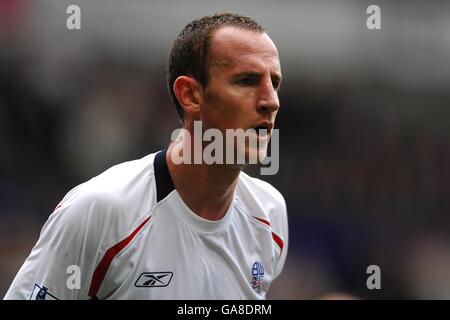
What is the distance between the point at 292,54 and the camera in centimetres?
759

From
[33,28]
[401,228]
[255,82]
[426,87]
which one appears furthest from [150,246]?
[426,87]

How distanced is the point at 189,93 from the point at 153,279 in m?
0.93

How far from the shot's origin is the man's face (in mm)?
3016

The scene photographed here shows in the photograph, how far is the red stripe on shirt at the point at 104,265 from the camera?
115 inches

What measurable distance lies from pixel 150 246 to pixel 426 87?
5982 mm

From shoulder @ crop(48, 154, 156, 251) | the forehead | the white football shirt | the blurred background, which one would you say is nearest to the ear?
the forehead

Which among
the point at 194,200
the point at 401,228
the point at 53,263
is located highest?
the point at 194,200

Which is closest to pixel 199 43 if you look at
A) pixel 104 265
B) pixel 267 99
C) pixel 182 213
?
pixel 267 99

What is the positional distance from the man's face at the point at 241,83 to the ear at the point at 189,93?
0.18ft

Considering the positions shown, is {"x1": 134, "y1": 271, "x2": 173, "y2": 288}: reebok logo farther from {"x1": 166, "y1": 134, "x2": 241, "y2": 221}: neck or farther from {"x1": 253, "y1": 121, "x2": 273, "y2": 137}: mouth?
{"x1": 253, "y1": 121, "x2": 273, "y2": 137}: mouth

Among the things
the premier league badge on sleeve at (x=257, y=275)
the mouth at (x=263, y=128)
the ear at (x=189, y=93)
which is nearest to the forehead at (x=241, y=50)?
the ear at (x=189, y=93)

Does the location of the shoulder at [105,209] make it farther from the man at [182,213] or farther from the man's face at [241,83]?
the man's face at [241,83]

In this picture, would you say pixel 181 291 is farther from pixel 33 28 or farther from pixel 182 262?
pixel 33 28

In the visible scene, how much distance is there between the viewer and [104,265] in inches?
115
